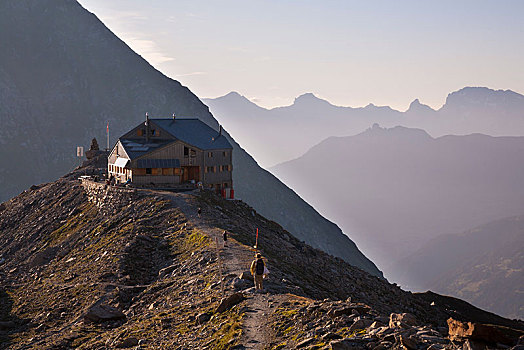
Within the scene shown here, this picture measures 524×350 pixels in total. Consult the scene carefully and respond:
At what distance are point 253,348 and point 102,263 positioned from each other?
3001 centimetres

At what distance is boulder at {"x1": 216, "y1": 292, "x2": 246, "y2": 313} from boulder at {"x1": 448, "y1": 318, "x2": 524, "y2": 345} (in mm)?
14883

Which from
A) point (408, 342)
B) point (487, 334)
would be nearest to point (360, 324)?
point (408, 342)

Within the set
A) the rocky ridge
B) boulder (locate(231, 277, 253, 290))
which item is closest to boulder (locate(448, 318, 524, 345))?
the rocky ridge

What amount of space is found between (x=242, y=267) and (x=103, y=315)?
33.5 feet

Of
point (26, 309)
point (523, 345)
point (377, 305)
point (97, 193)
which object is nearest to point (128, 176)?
point (97, 193)

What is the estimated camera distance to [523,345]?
64.4 ft

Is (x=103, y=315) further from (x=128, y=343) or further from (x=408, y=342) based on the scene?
(x=408, y=342)

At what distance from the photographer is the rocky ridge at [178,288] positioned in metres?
27.0

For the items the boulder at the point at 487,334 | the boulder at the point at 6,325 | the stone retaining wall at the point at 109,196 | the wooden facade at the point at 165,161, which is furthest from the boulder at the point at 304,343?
the wooden facade at the point at 165,161

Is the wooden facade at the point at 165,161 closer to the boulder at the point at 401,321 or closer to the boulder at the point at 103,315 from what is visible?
the boulder at the point at 103,315

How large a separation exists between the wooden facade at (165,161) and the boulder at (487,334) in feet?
211

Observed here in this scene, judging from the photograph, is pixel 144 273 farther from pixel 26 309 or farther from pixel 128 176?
pixel 128 176

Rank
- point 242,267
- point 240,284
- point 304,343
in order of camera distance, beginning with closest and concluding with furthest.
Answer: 1. point 304,343
2. point 240,284
3. point 242,267

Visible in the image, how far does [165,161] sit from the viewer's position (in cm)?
8281
